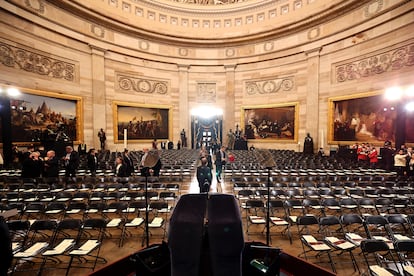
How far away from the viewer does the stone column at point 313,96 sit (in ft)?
66.3

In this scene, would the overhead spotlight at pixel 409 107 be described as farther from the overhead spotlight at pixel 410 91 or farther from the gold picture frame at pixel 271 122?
the gold picture frame at pixel 271 122

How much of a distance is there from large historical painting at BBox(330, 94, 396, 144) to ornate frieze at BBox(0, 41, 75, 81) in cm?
2151

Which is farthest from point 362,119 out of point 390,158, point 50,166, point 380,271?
A: point 50,166

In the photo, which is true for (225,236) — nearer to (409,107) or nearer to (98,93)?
(409,107)

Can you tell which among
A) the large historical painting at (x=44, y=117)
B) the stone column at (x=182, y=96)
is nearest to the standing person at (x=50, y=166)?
the large historical painting at (x=44, y=117)

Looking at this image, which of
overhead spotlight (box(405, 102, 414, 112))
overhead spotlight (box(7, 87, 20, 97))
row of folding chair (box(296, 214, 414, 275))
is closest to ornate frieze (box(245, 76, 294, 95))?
overhead spotlight (box(405, 102, 414, 112))

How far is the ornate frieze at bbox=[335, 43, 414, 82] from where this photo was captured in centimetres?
1408

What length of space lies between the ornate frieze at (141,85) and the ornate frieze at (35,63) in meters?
4.65

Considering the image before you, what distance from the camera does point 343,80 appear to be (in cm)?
1830

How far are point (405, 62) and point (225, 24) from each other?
17.4m

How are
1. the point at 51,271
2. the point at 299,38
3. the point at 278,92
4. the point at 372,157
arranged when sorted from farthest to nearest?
the point at 278,92 → the point at 299,38 → the point at 372,157 → the point at 51,271

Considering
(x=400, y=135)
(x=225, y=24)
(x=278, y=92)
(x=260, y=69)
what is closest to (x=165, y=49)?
(x=225, y=24)

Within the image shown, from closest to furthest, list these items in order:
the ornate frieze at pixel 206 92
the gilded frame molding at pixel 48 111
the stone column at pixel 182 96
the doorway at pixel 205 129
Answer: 1. the gilded frame molding at pixel 48 111
2. the stone column at pixel 182 96
3. the doorway at pixel 205 129
4. the ornate frieze at pixel 206 92

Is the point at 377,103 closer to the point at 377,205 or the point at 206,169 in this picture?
the point at 377,205
